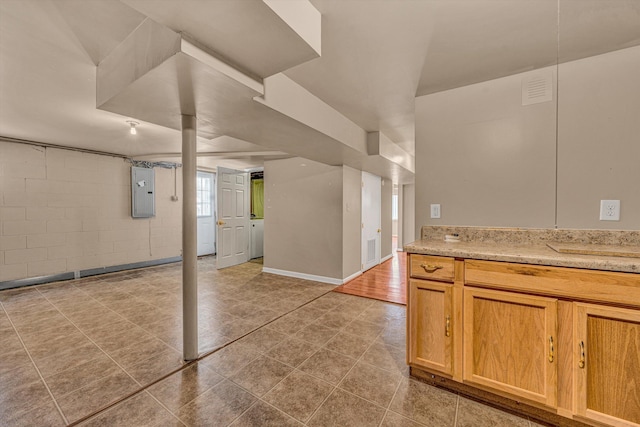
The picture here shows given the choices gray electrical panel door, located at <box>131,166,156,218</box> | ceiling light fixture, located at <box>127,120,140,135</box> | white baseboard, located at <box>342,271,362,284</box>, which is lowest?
white baseboard, located at <box>342,271,362,284</box>

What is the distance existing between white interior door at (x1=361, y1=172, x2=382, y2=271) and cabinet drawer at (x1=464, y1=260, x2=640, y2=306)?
3380 mm

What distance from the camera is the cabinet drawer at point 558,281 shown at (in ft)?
4.11

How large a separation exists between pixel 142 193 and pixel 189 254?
4.26 meters

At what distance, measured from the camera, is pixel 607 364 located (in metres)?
1.29

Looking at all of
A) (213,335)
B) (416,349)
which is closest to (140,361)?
(213,335)

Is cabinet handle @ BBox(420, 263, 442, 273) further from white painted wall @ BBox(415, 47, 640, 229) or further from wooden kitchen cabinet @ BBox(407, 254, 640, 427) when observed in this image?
white painted wall @ BBox(415, 47, 640, 229)

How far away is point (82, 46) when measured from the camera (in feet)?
5.74

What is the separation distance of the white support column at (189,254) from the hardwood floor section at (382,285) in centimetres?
221

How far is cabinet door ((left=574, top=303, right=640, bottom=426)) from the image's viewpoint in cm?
125

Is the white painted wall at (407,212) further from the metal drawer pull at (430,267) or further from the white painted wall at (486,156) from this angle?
the metal drawer pull at (430,267)

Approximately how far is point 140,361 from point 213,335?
0.61 m

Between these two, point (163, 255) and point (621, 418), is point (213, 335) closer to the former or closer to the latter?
point (621, 418)

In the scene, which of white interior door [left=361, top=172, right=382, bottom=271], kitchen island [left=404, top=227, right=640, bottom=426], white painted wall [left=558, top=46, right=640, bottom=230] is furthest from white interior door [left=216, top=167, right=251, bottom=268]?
white painted wall [left=558, top=46, right=640, bottom=230]

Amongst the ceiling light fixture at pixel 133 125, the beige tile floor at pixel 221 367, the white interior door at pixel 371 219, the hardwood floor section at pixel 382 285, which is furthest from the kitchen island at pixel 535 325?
the ceiling light fixture at pixel 133 125
